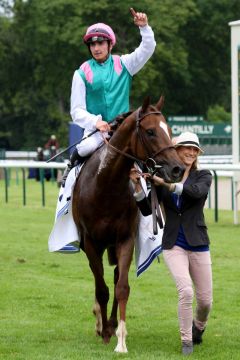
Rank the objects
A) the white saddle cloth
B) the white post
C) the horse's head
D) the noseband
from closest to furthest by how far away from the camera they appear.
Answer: the horse's head
the noseband
the white saddle cloth
the white post

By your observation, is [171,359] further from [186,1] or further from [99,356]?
[186,1]

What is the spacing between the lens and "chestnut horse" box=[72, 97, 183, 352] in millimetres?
8195

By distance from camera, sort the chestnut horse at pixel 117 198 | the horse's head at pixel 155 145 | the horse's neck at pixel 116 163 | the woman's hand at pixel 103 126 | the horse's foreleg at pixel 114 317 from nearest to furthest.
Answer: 1. the horse's head at pixel 155 145
2. the chestnut horse at pixel 117 198
3. the horse's neck at pixel 116 163
4. the woman's hand at pixel 103 126
5. the horse's foreleg at pixel 114 317

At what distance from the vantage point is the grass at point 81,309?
27.8 feet

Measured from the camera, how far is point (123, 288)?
8555 millimetres

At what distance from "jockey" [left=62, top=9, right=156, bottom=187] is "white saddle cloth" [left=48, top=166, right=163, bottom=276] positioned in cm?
38

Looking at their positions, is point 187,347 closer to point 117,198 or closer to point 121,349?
point 121,349

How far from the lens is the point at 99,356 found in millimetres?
8242

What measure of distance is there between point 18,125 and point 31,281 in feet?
176

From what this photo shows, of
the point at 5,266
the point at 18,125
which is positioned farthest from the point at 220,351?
the point at 18,125

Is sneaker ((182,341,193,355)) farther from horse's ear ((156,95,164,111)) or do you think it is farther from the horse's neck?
horse's ear ((156,95,164,111))

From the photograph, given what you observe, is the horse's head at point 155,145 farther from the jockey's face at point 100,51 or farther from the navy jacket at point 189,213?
the jockey's face at point 100,51

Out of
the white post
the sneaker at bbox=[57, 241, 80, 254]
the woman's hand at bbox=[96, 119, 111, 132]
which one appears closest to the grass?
the sneaker at bbox=[57, 241, 80, 254]

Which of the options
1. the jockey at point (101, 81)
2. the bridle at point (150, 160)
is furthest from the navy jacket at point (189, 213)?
the jockey at point (101, 81)
